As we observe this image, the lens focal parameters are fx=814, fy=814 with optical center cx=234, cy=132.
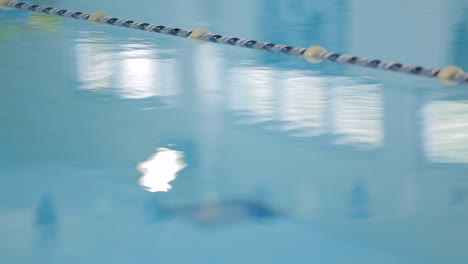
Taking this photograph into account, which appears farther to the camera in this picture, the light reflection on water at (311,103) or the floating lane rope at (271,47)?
the floating lane rope at (271,47)

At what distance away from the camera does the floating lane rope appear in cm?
474

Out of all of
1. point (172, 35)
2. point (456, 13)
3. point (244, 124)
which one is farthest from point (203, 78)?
point (456, 13)

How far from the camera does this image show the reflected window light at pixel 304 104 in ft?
12.4

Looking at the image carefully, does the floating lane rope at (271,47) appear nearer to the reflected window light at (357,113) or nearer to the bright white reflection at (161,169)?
the reflected window light at (357,113)

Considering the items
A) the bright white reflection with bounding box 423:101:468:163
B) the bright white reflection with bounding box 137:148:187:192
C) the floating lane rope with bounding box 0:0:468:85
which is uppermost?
the floating lane rope with bounding box 0:0:468:85

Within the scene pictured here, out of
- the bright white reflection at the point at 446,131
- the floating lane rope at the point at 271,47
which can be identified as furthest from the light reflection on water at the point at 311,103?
the floating lane rope at the point at 271,47

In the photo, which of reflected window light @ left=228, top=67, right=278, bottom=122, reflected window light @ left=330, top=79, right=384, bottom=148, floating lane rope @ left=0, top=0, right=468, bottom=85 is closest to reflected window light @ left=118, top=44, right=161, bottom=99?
reflected window light @ left=228, top=67, right=278, bottom=122

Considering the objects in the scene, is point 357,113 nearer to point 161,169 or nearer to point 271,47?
point 161,169

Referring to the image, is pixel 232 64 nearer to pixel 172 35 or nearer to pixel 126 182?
pixel 172 35

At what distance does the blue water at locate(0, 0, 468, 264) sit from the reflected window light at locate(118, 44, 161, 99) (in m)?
0.02

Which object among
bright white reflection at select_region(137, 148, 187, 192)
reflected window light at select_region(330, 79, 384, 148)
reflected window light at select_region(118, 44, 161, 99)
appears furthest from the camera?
reflected window light at select_region(118, 44, 161, 99)

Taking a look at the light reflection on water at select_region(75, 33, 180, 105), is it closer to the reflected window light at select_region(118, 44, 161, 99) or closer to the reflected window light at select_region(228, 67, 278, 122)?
the reflected window light at select_region(118, 44, 161, 99)

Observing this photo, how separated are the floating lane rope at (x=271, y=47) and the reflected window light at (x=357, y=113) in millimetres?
444

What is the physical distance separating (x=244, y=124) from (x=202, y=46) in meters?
2.15
